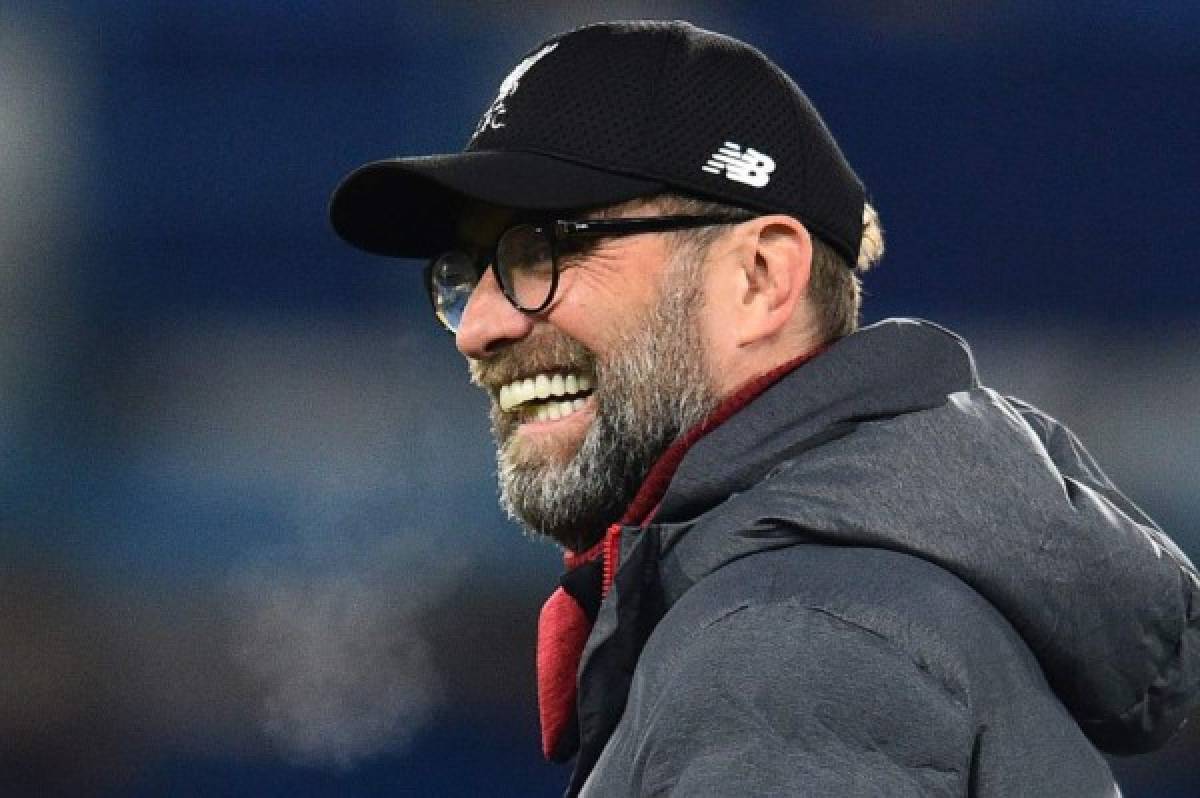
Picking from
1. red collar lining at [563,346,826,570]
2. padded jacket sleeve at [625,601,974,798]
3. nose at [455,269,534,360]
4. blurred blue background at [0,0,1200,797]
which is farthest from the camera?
blurred blue background at [0,0,1200,797]

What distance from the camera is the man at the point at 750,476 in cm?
94

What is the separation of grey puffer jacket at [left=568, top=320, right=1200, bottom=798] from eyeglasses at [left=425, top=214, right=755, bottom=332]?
196 millimetres

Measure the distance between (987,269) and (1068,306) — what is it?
18cm

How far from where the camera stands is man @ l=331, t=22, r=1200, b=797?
0.94 metres

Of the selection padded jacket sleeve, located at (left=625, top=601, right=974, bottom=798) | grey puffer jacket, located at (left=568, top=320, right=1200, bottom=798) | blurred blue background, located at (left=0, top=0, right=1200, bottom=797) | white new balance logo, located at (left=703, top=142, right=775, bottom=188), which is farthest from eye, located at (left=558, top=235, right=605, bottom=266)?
blurred blue background, located at (left=0, top=0, right=1200, bottom=797)

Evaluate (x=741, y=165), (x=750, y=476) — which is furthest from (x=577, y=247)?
(x=750, y=476)

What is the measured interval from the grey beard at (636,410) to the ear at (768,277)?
1.4 inches

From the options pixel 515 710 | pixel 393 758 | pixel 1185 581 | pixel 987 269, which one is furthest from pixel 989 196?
pixel 1185 581

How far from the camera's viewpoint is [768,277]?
130cm

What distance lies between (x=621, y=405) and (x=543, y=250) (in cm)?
14

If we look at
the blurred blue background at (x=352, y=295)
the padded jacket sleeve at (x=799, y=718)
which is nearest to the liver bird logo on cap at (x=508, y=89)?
the padded jacket sleeve at (x=799, y=718)

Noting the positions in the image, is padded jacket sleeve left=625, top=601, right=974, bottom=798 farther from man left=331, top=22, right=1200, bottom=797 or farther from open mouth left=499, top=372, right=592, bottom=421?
open mouth left=499, top=372, right=592, bottom=421

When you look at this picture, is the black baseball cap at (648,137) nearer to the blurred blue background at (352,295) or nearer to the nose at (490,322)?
the nose at (490,322)

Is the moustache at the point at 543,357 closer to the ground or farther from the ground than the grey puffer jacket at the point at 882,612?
farther from the ground
